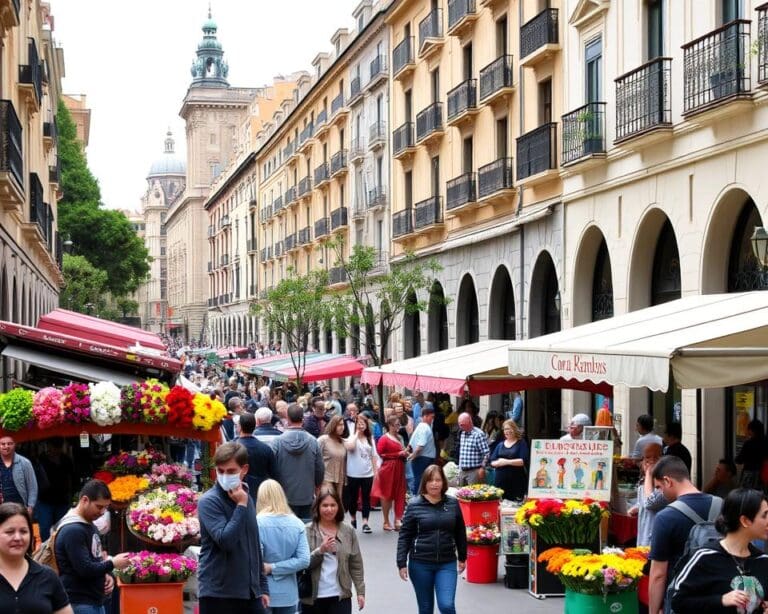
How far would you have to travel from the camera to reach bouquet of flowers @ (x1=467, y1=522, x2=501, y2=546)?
42.0 feet

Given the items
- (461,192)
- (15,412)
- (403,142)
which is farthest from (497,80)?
(15,412)

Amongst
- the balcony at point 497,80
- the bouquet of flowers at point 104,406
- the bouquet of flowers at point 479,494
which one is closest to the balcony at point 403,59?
the balcony at point 497,80

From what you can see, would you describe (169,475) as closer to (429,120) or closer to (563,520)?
(563,520)

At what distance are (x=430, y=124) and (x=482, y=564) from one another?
22028 mm

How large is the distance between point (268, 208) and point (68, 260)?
13.1 meters

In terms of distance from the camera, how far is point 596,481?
494 inches

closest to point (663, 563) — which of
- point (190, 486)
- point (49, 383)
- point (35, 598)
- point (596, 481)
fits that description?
point (35, 598)

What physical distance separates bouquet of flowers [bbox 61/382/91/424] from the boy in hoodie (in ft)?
8.06

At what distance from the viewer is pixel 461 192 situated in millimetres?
30500

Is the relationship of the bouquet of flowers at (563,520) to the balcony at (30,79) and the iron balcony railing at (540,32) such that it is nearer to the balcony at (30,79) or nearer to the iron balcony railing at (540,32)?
the iron balcony railing at (540,32)

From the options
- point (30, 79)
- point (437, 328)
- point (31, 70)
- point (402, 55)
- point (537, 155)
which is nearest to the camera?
point (30, 79)

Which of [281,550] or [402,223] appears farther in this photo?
[402,223]

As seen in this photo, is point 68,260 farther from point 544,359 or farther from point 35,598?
point 35,598

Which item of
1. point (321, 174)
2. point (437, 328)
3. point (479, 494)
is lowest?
point (479, 494)
